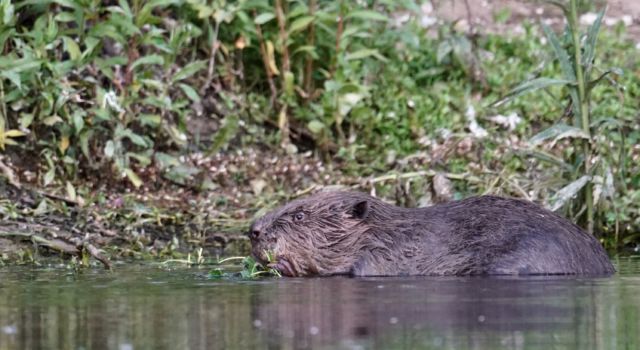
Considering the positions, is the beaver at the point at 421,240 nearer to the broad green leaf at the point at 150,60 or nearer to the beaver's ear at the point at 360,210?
the beaver's ear at the point at 360,210

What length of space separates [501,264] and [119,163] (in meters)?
3.84

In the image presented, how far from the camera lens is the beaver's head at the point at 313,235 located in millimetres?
8477

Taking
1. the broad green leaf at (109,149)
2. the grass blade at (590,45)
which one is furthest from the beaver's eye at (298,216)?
the broad green leaf at (109,149)

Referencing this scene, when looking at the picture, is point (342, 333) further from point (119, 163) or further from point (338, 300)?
point (119, 163)

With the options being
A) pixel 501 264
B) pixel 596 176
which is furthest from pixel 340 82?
pixel 501 264

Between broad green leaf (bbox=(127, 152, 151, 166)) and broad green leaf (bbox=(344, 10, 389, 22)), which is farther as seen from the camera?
broad green leaf (bbox=(344, 10, 389, 22))

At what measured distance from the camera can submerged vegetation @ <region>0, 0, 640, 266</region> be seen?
9.99 meters

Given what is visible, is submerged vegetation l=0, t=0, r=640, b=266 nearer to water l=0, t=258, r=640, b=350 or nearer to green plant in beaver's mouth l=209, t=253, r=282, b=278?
green plant in beaver's mouth l=209, t=253, r=282, b=278

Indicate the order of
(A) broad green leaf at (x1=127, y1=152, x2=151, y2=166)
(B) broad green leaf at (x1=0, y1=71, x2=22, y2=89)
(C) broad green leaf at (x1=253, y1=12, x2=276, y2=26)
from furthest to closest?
1. (C) broad green leaf at (x1=253, y1=12, x2=276, y2=26)
2. (A) broad green leaf at (x1=127, y1=152, x2=151, y2=166)
3. (B) broad green leaf at (x1=0, y1=71, x2=22, y2=89)

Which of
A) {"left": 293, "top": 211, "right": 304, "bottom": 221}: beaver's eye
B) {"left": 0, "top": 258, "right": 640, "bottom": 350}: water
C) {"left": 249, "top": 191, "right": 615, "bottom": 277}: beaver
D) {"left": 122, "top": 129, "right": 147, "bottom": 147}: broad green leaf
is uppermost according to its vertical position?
{"left": 122, "top": 129, "right": 147, "bottom": 147}: broad green leaf

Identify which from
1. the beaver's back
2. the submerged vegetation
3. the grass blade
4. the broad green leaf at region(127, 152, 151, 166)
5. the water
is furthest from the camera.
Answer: the broad green leaf at region(127, 152, 151, 166)

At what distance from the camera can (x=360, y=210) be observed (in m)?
8.66

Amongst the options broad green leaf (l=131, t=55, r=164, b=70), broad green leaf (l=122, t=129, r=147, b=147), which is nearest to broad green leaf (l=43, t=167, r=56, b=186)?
broad green leaf (l=122, t=129, r=147, b=147)

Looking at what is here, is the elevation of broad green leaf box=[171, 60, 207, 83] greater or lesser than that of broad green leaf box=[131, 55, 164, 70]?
lesser
